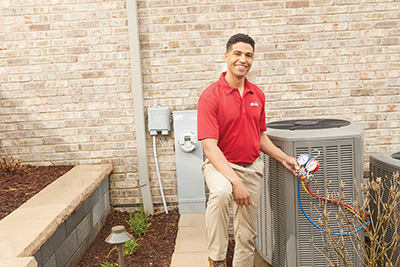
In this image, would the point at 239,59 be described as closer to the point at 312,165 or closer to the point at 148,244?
the point at 312,165

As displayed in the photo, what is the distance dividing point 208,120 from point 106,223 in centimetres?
215

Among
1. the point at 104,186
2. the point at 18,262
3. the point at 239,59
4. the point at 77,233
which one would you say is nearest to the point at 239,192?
the point at 239,59

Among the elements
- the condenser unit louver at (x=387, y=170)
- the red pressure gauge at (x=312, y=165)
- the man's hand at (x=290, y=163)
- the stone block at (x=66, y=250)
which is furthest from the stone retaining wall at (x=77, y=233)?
the condenser unit louver at (x=387, y=170)

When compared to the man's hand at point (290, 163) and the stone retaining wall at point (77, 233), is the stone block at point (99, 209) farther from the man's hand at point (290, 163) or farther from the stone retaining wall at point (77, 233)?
the man's hand at point (290, 163)

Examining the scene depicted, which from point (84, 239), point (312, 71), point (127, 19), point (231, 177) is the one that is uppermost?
point (127, 19)

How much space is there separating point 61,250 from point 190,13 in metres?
2.51

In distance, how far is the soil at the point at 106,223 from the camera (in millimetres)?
3648

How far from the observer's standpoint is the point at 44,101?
4574mm

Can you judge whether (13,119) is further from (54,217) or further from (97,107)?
(54,217)

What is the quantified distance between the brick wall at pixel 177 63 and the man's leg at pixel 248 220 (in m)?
1.48

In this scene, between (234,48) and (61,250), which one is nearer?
(234,48)

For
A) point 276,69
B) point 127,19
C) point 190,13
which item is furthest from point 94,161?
point 276,69

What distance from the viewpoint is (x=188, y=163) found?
4.50 meters

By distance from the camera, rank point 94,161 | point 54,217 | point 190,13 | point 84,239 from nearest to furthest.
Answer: point 54,217, point 84,239, point 190,13, point 94,161
